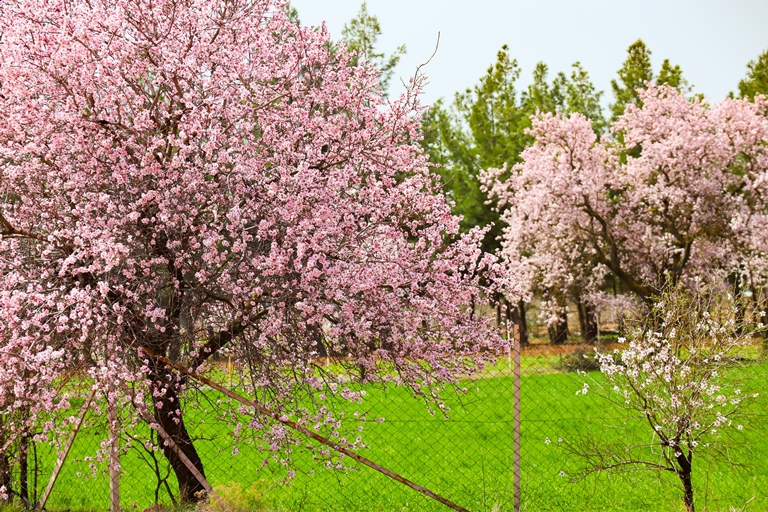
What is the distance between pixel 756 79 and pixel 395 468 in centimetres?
2920

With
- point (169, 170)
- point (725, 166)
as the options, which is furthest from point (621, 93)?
point (169, 170)

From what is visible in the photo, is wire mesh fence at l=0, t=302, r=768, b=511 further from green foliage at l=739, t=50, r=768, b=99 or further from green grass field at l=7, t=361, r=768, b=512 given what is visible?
green foliage at l=739, t=50, r=768, b=99

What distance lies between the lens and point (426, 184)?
6.75 meters

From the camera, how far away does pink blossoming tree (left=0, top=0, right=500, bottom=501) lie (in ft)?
17.2

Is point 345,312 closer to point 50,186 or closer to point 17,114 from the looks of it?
point 50,186

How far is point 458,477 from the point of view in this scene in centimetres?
806

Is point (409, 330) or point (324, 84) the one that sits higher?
point (324, 84)

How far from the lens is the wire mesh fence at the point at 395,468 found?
588 centimetres

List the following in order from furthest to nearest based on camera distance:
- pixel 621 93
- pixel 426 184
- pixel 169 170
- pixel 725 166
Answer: pixel 621 93, pixel 725 166, pixel 426 184, pixel 169 170

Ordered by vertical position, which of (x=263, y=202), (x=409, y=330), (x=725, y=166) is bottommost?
(x=409, y=330)

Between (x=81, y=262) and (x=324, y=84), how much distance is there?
7.86ft

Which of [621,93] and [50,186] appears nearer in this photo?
[50,186]

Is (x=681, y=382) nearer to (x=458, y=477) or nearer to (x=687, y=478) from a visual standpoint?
(x=687, y=478)

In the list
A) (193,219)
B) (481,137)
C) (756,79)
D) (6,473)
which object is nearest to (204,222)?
(193,219)
